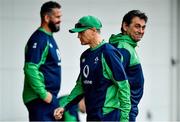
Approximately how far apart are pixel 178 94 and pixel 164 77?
371 mm

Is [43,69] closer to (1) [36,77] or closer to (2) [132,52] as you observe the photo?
(1) [36,77]

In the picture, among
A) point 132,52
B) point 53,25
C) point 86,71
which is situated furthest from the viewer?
point 53,25

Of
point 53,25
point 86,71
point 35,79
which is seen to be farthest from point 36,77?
point 86,71

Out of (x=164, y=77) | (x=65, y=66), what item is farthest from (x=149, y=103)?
(x=65, y=66)

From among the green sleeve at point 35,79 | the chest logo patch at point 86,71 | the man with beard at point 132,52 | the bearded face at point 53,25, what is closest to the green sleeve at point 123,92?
the chest logo patch at point 86,71

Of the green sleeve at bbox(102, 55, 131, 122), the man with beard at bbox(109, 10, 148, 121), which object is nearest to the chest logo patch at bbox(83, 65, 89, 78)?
the green sleeve at bbox(102, 55, 131, 122)

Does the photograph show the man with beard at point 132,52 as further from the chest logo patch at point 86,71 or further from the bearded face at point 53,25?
the bearded face at point 53,25

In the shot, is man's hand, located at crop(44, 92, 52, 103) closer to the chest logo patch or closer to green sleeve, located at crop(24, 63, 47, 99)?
green sleeve, located at crop(24, 63, 47, 99)

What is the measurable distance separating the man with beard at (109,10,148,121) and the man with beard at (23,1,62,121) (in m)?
0.67

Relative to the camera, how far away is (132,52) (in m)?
6.34

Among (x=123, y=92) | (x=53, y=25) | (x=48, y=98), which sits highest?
(x=53, y=25)

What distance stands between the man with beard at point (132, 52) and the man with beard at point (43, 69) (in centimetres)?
67

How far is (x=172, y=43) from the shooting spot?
35.3 feet

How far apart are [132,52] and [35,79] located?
100 centimetres
